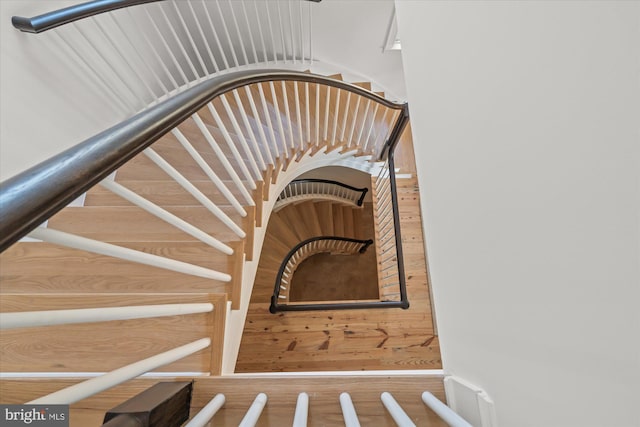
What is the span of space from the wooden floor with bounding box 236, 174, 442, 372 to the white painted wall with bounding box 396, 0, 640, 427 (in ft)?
7.12

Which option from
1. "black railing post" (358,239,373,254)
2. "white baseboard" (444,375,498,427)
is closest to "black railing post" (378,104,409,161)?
"white baseboard" (444,375,498,427)

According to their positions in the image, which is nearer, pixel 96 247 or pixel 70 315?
pixel 70 315

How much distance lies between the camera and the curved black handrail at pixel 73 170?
1.26ft

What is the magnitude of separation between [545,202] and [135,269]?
1.64m

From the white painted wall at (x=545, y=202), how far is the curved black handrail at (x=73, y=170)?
72 cm

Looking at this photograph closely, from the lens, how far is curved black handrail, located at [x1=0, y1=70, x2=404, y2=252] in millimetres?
383

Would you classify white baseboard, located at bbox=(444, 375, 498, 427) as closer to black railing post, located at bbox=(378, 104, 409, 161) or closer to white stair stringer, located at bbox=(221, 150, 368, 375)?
white stair stringer, located at bbox=(221, 150, 368, 375)

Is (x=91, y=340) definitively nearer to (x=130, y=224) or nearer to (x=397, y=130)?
(x=130, y=224)

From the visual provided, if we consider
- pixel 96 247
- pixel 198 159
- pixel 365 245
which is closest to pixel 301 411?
pixel 96 247

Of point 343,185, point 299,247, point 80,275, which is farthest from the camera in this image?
point 343,185

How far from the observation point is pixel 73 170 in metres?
0.50

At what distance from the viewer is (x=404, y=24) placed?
1097 mm

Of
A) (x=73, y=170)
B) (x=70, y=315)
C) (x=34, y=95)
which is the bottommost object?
(x=70, y=315)

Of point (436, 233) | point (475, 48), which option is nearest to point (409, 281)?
point (436, 233)
